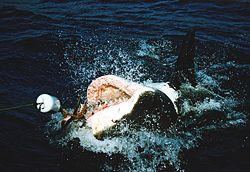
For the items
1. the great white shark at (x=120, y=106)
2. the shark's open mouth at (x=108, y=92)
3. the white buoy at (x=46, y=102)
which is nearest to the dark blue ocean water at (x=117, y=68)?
the great white shark at (x=120, y=106)

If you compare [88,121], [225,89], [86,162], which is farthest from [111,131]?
[225,89]

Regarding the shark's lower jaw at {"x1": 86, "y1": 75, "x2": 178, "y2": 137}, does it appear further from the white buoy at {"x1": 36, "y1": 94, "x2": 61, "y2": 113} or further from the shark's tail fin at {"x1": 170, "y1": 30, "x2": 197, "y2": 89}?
the shark's tail fin at {"x1": 170, "y1": 30, "x2": 197, "y2": 89}

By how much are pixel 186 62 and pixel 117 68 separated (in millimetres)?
2483

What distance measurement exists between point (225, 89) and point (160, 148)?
2.81 metres

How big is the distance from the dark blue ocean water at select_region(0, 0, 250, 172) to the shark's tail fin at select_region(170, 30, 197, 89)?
55cm

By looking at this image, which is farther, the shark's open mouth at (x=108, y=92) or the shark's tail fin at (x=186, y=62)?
the shark's tail fin at (x=186, y=62)

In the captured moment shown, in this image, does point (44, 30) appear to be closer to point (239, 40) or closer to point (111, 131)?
point (239, 40)

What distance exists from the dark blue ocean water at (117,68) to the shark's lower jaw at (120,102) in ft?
1.32

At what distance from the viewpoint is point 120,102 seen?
5199 millimetres

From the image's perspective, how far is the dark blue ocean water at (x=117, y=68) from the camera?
5.88 meters

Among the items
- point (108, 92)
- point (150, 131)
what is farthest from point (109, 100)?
point (150, 131)

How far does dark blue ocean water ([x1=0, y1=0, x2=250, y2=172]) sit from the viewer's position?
588cm

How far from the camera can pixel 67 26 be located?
11.8 m

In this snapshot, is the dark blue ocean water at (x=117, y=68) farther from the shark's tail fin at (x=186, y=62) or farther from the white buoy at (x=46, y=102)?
the white buoy at (x=46, y=102)
